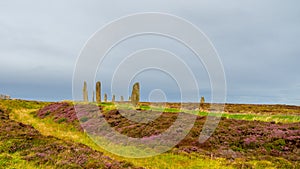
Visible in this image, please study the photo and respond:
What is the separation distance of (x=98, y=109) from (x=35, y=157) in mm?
21597

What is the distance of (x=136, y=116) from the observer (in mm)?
28094

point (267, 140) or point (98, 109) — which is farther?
point (98, 109)

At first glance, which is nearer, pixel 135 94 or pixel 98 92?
pixel 135 94

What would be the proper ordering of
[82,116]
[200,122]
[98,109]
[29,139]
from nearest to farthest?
[29,139], [200,122], [82,116], [98,109]

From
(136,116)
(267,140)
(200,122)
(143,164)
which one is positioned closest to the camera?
(143,164)

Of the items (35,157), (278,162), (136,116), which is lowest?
(278,162)

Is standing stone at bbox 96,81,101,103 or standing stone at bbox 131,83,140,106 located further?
standing stone at bbox 96,81,101,103

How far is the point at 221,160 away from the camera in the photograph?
1612 cm

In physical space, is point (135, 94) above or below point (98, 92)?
below

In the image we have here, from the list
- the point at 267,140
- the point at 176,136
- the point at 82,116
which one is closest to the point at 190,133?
the point at 176,136

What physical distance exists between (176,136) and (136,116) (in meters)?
7.32

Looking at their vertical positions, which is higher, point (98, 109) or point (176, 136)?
point (98, 109)

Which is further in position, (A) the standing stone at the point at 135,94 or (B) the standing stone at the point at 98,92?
(B) the standing stone at the point at 98,92

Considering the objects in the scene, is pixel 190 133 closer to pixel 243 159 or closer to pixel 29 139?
pixel 243 159
